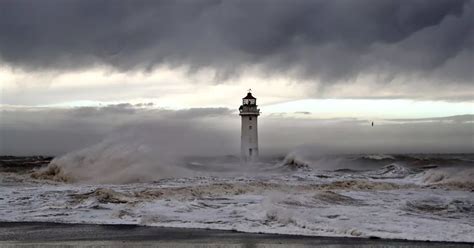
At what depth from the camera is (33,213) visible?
13.1 m

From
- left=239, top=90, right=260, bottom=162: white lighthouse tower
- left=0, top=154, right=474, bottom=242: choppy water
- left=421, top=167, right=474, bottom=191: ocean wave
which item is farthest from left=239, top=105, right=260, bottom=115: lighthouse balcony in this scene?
left=0, top=154, right=474, bottom=242: choppy water

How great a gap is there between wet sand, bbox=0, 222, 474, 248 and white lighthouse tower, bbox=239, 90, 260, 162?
65.0 feet

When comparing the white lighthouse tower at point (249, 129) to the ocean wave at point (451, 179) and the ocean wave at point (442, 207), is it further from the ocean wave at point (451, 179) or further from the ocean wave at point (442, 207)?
the ocean wave at point (442, 207)

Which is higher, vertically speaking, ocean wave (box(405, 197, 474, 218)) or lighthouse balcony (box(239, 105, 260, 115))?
lighthouse balcony (box(239, 105, 260, 115))

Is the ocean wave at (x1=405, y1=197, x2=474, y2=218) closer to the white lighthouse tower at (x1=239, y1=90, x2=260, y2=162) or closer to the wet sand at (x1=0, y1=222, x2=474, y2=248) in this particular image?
the wet sand at (x1=0, y1=222, x2=474, y2=248)

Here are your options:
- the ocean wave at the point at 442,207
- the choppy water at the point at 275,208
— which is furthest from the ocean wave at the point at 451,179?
the ocean wave at the point at 442,207

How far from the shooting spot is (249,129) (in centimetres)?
A: 3156

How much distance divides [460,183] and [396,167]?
32.1ft

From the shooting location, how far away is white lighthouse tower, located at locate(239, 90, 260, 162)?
31094 millimetres

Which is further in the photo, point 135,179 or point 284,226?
point 135,179

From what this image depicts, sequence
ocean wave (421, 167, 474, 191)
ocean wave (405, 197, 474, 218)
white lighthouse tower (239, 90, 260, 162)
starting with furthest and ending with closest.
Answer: white lighthouse tower (239, 90, 260, 162), ocean wave (421, 167, 474, 191), ocean wave (405, 197, 474, 218)

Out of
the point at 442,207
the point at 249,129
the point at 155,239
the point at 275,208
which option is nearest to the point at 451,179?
the point at 442,207

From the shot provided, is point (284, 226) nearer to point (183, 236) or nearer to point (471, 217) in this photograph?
point (183, 236)

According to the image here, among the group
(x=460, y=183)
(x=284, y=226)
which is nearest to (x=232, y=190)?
(x=284, y=226)
